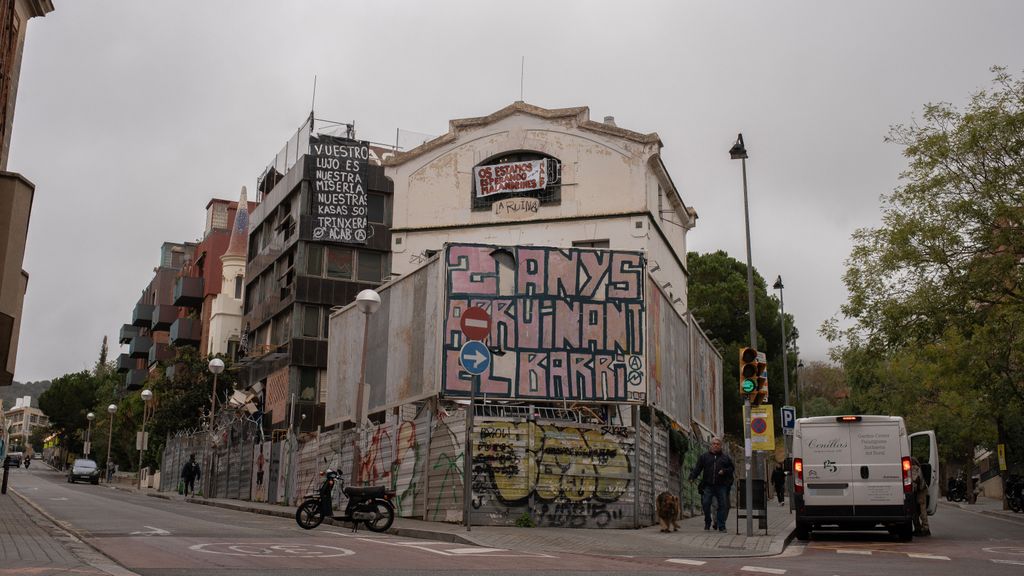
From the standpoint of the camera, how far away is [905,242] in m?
24.8

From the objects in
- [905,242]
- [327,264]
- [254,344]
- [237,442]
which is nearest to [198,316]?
[254,344]

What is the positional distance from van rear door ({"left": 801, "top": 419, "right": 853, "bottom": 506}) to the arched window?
2388cm

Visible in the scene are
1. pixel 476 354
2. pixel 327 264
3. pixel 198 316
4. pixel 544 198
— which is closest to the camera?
pixel 476 354

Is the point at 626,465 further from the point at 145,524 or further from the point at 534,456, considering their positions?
the point at 145,524

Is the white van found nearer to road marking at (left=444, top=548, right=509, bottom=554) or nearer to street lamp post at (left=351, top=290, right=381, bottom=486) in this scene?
road marking at (left=444, top=548, right=509, bottom=554)

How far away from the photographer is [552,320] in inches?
856

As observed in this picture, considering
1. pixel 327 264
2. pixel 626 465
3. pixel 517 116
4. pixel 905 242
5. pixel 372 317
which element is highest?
Result: pixel 517 116

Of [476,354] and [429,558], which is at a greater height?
[476,354]

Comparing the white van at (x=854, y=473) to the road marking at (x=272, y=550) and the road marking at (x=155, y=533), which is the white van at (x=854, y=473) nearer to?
the road marking at (x=272, y=550)

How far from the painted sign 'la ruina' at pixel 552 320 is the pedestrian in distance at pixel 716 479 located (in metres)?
2.78

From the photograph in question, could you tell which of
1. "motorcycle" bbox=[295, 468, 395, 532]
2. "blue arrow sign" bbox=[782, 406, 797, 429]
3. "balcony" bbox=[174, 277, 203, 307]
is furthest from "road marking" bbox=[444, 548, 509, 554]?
"balcony" bbox=[174, 277, 203, 307]

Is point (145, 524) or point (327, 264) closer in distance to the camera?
point (145, 524)

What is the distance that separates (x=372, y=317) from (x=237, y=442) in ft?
44.0

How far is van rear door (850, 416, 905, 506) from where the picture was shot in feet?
54.4
